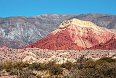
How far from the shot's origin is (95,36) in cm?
12762

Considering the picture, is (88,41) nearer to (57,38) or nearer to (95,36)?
(95,36)

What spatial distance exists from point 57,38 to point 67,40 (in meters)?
4.31

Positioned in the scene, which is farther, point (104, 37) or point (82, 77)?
point (104, 37)

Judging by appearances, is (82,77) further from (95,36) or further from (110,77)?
(95,36)

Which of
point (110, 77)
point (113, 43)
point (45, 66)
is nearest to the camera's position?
point (110, 77)

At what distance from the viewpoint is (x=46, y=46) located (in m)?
104

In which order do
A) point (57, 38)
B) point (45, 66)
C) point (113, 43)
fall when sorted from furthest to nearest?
point (57, 38) → point (113, 43) → point (45, 66)

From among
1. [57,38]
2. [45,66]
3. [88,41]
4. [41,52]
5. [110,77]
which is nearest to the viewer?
[110,77]

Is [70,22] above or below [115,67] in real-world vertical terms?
above

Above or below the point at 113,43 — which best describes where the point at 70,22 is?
above

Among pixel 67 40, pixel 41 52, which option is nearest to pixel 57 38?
pixel 67 40

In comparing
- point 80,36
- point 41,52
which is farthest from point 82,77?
point 80,36

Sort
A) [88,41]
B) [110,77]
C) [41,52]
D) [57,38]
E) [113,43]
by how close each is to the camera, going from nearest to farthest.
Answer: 1. [110,77]
2. [41,52]
3. [113,43]
4. [57,38]
5. [88,41]

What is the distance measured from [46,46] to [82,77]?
87.9 m
